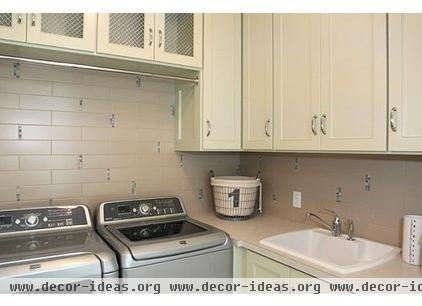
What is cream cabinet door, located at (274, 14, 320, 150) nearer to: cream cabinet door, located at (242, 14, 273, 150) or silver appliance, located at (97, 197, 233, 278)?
cream cabinet door, located at (242, 14, 273, 150)

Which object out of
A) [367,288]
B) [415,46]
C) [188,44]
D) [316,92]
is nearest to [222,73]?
[188,44]

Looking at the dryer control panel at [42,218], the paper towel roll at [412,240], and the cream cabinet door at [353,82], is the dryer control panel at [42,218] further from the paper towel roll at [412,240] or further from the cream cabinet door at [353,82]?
the paper towel roll at [412,240]

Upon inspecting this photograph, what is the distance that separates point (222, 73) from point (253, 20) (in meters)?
0.39

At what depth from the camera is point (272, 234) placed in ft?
5.95

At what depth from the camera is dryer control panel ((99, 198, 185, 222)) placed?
6.26 ft

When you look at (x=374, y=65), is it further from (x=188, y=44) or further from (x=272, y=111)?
(x=188, y=44)

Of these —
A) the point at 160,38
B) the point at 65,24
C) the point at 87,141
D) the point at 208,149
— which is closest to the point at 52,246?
the point at 87,141

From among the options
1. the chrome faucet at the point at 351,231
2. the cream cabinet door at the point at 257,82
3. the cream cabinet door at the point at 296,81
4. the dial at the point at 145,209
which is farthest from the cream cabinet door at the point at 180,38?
the chrome faucet at the point at 351,231

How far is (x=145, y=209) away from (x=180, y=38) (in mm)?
1103

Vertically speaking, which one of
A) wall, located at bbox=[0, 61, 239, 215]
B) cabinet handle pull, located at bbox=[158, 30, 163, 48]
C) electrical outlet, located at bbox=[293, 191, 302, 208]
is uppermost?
cabinet handle pull, located at bbox=[158, 30, 163, 48]

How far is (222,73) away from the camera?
202 centimetres

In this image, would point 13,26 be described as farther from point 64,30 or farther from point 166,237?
point 166,237

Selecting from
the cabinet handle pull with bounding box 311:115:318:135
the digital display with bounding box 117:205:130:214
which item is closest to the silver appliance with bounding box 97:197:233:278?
the digital display with bounding box 117:205:130:214

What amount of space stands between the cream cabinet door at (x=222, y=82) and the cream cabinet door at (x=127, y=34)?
37 centimetres
